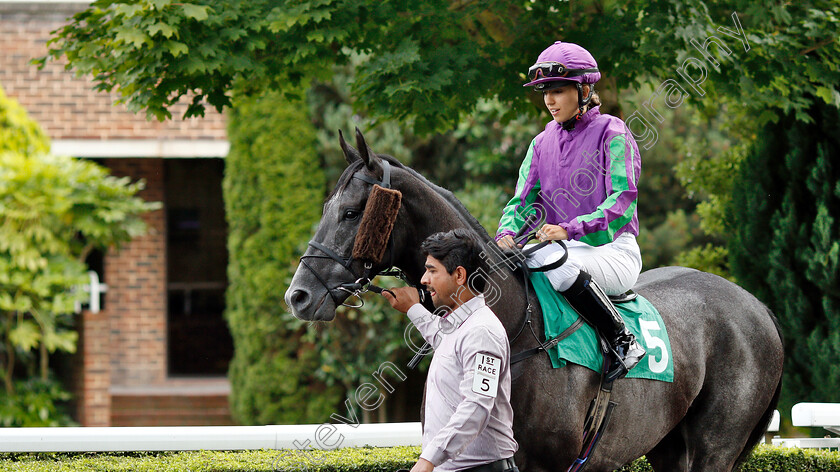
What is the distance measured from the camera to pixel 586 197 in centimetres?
341

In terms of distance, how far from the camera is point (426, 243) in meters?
2.72

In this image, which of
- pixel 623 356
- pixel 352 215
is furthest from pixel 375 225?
pixel 623 356

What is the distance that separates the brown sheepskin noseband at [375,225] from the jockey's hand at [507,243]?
1.73 feet

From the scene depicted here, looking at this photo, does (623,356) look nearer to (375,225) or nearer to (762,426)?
(375,225)

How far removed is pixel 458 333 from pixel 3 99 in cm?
715

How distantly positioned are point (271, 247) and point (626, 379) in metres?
6.16

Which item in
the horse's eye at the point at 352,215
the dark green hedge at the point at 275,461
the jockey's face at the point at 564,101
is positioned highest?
the jockey's face at the point at 564,101

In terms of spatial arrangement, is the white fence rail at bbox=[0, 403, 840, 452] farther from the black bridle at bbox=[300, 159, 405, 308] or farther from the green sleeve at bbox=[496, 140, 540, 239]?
the black bridle at bbox=[300, 159, 405, 308]

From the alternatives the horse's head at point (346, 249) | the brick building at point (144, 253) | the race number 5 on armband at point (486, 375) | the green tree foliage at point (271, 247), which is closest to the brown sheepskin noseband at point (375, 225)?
the horse's head at point (346, 249)

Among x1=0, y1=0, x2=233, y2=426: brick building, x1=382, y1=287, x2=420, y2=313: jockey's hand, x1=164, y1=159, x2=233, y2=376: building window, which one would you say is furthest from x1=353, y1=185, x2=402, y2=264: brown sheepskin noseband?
x1=164, y1=159, x2=233, y2=376: building window

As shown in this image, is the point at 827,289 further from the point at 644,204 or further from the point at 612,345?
the point at 644,204

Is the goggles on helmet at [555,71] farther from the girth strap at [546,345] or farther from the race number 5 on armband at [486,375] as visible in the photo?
the race number 5 on armband at [486,375]

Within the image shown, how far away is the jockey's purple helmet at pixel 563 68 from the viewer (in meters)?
3.35

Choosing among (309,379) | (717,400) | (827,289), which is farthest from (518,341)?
(309,379)
